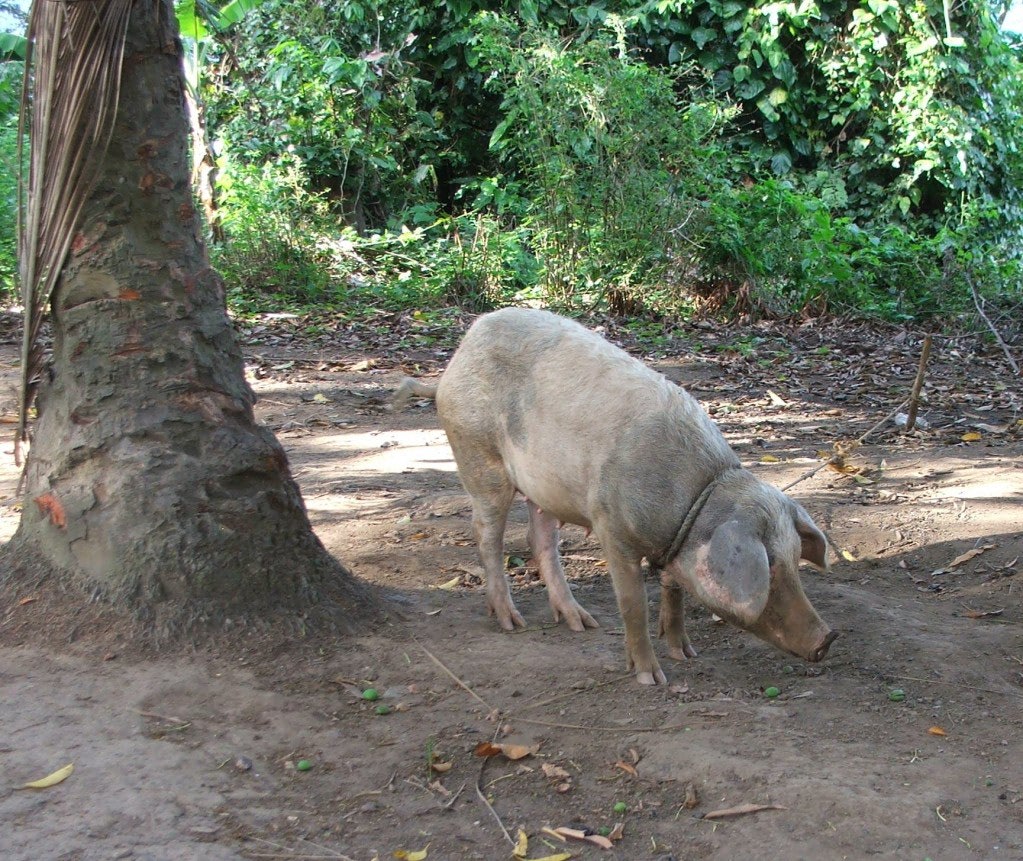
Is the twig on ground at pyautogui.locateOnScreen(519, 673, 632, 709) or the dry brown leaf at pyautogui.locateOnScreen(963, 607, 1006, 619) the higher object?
the twig on ground at pyautogui.locateOnScreen(519, 673, 632, 709)

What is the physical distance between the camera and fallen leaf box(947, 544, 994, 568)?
5453mm

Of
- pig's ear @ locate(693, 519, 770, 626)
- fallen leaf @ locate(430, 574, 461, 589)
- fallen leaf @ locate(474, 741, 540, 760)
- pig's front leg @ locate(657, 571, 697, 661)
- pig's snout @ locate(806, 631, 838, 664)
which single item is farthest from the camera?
fallen leaf @ locate(430, 574, 461, 589)

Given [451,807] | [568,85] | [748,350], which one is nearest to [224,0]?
[568,85]

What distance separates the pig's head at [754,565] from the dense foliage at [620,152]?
7.96 metres

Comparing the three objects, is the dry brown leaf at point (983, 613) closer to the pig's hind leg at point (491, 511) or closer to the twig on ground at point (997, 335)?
the pig's hind leg at point (491, 511)

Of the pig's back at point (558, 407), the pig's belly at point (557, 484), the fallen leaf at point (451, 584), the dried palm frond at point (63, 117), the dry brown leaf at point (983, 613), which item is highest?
the dried palm frond at point (63, 117)

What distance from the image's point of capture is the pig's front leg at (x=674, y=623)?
443 cm

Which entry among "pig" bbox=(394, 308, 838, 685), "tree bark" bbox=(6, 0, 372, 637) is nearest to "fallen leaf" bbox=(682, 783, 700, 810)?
"pig" bbox=(394, 308, 838, 685)

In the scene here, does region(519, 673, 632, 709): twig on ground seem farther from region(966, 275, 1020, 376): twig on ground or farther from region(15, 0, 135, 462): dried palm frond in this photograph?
region(966, 275, 1020, 376): twig on ground

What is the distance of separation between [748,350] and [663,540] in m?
6.95

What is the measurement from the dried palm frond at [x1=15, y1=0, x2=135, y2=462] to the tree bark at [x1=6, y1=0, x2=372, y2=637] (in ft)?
0.20

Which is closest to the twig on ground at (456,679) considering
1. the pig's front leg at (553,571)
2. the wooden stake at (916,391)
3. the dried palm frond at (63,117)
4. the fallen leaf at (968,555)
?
the pig's front leg at (553,571)

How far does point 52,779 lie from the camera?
3.27 metres

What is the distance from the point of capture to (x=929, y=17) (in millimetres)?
13727
